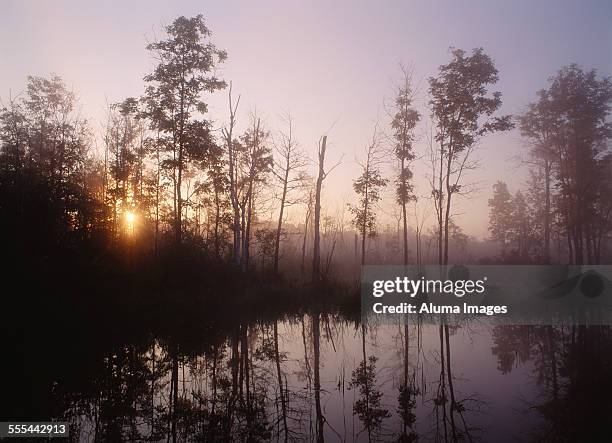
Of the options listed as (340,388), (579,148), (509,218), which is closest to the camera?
(340,388)

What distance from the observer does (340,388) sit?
676cm

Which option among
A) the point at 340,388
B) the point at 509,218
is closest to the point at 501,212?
the point at 509,218

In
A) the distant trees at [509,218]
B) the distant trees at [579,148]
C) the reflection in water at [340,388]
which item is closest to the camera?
the reflection in water at [340,388]

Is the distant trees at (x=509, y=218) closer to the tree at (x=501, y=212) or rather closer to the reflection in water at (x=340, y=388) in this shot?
the tree at (x=501, y=212)

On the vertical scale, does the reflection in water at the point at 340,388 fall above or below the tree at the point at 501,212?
below

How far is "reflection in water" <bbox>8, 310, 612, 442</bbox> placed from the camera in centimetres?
513

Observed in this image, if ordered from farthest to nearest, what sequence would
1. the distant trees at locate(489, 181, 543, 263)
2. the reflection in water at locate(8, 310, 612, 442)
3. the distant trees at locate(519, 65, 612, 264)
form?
the distant trees at locate(489, 181, 543, 263)
the distant trees at locate(519, 65, 612, 264)
the reflection in water at locate(8, 310, 612, 442)

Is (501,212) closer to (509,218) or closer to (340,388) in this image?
(509,218)

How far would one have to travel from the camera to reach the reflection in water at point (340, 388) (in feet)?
16.8

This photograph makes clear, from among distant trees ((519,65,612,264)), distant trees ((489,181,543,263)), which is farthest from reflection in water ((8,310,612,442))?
distant trees ((489,181,543,263))

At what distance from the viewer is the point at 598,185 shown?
1045 inches

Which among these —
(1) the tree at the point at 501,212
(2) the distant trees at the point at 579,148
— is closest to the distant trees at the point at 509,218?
(1) the tree at the point at 501,212

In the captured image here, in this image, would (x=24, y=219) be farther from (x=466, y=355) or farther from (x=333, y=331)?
(x=466, y=355)

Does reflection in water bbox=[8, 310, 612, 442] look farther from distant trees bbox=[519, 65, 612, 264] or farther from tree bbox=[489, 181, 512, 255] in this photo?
tree bbox=[489, 181, 512, 255]
